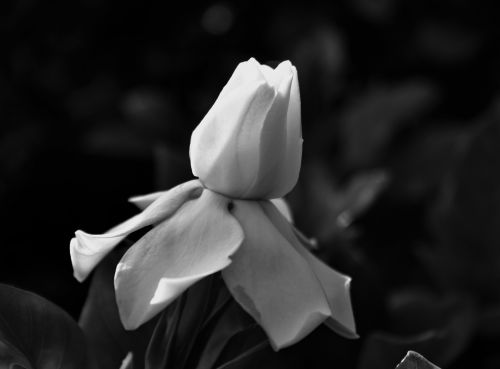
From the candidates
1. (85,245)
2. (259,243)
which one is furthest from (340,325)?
(85,245)

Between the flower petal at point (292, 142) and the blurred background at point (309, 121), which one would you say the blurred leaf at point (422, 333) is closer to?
the blurred background at point (309, 121)

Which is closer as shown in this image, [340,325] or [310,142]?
[340,325]

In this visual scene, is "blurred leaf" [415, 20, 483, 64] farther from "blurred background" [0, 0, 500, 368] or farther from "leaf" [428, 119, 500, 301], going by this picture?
"leaf" [428, 119, 500, 301]

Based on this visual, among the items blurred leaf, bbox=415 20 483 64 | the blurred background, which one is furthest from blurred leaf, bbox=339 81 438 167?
blurred leaf, bbox=415 20 483 64

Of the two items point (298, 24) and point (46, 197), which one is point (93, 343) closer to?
point (46, 197)

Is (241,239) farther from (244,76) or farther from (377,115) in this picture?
(377,115)

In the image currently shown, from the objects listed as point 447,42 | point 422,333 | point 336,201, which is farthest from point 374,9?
point 422,333
